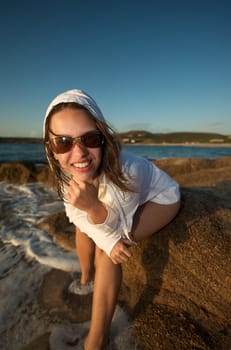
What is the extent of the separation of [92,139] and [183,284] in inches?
61.4

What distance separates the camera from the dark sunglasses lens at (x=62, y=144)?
69.5 inches

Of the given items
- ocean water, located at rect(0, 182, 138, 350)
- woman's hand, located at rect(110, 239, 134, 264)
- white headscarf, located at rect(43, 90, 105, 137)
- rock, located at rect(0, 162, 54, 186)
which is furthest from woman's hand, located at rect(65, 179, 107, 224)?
rock, located at rect(0, 162, 54, 186)

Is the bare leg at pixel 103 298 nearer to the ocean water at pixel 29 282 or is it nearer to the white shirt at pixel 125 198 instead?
the white shirt at pixel 125 198

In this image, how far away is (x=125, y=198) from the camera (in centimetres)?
179

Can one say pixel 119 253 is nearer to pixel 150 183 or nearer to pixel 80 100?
pixel 150 183

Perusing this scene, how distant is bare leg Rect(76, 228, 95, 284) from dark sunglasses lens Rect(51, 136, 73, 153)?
3.06 ft

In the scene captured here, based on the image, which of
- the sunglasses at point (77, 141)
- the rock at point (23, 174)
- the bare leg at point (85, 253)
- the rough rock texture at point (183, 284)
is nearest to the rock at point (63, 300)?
the rough rock texture at point (183, 284)

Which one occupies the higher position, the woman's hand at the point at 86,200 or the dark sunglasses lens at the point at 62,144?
the dark sunglasses lens at the point at 62,144

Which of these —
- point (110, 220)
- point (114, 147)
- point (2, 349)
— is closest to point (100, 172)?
point (114, 147)

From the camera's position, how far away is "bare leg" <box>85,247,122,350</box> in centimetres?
165

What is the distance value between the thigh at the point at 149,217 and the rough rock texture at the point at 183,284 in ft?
0.84

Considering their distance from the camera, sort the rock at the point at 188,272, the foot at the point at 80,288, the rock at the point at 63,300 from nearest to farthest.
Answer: the rock at the point at 188,272, the rock at the point at 63,300, the foot at the point at 80,288

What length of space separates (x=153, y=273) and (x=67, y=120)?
1724 mm

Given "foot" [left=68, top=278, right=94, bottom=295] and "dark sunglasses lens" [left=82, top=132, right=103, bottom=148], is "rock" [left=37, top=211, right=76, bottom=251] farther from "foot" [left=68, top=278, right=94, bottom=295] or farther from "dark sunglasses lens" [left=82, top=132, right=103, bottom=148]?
"dark sunglasses lens" [left=82, top=132, right=103, bottom=148]
